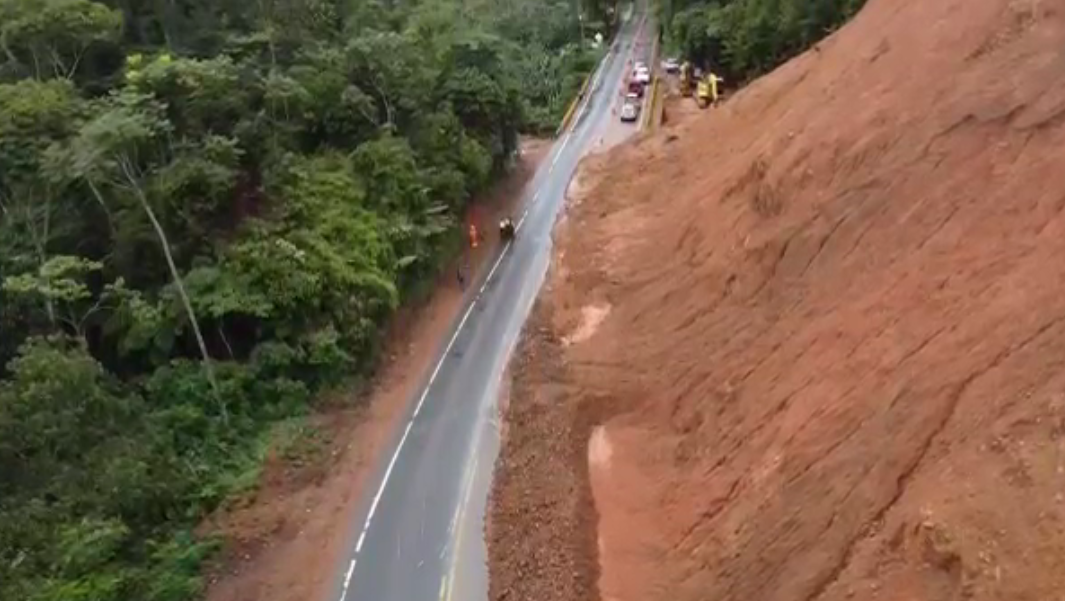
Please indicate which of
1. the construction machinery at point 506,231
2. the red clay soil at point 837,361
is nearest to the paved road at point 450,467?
the construction machinery at point 506,231

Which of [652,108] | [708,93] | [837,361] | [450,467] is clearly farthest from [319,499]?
[652,108]

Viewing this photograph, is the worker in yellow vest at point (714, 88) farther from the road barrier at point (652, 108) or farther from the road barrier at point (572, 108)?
the road barrier at point (572, 108)

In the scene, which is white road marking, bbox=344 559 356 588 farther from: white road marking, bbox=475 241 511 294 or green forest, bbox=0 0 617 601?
white road marking, bbox=475 241 511 294

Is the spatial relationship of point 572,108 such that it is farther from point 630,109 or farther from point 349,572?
point 349,572

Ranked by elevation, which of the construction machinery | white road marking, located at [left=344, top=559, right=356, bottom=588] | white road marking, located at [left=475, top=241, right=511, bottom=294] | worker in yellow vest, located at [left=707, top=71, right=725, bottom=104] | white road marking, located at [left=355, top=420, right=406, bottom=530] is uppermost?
worker in yellow vest, located at [left=707, top=71, right=725, bottom=104]

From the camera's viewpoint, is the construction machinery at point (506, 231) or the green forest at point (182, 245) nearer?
the green forest at point (182, 245)

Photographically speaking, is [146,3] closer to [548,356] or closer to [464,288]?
[464,288]

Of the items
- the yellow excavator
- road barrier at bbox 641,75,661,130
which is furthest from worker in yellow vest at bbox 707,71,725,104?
road barrier at bbox 641,75,661,130
